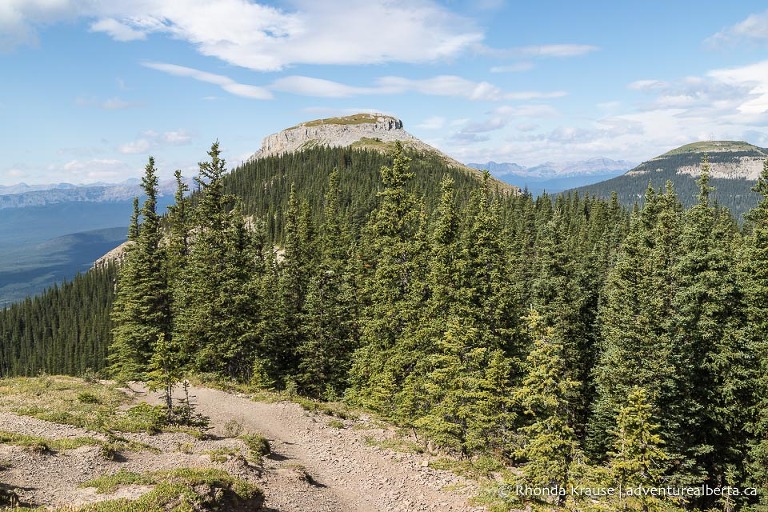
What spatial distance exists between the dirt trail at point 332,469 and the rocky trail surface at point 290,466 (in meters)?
0.05

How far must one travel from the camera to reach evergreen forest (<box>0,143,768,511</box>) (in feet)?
64.4

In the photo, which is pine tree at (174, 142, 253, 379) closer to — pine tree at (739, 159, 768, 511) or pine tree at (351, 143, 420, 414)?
pine tree at (351, 143, 420, 414)

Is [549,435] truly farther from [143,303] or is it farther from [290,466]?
[143,303]

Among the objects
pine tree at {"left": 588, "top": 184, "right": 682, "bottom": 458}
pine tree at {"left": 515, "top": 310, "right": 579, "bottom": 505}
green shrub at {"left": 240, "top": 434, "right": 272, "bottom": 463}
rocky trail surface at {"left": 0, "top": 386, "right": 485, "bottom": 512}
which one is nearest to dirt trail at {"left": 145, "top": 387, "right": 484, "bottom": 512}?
rocky trail surface at {"left": 0, "top": 386, "right": 485, "bottom": 512}

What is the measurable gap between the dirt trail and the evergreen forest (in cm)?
300

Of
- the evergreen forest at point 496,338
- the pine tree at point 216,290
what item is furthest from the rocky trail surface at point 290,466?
the pine tree at point 216,290

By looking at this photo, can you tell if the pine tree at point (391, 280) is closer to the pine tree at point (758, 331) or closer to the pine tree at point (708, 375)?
the pine tree at point (708, 375)

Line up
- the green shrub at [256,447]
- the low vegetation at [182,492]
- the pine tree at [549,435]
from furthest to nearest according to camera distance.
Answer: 1. the green shrub at [256,447]
2. the pine tree at [549,435]
3. the low vegetation at [182,492]

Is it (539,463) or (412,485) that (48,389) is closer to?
(412,485)

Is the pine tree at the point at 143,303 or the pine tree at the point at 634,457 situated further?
the pine tree at the point at 143,303

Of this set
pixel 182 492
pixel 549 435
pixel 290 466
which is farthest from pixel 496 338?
pixel 182 492

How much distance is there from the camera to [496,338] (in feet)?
93.7

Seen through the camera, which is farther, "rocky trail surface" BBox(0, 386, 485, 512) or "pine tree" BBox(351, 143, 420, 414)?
"pine tree" BBox(351, 143, 420, 414)

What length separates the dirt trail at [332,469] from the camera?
18422mm
